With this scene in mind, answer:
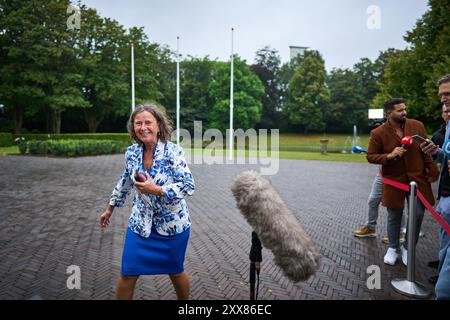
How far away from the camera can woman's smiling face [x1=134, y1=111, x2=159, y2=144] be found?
8.79 feet

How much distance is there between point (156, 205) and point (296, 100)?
192 ft

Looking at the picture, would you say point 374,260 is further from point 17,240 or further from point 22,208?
point 22,208

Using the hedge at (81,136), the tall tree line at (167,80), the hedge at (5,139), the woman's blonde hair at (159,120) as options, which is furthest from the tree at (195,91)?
the woman's blonde hair at (159,120)

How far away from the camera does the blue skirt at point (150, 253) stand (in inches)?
103

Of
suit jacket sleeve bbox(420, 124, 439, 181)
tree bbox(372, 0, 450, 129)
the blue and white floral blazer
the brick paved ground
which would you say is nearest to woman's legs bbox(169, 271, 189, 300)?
the blue and white floral blazer

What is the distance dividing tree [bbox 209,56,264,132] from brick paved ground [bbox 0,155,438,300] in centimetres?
3862

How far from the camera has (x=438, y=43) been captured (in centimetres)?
1877

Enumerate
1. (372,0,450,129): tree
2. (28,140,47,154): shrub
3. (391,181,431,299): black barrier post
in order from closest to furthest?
(391,181,431,299): black barrier post < (372,0,450,129): tree < (28,140,47,154): shrub

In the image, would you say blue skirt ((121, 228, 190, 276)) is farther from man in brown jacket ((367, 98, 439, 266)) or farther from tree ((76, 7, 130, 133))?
tree ((76, 7, 130, 133))

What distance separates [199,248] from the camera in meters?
5.13

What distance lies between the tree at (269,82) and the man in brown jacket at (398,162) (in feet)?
181

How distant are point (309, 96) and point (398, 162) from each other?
182 ft

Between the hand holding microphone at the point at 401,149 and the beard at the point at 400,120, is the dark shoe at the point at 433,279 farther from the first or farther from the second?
the beard at the point at 400,120
